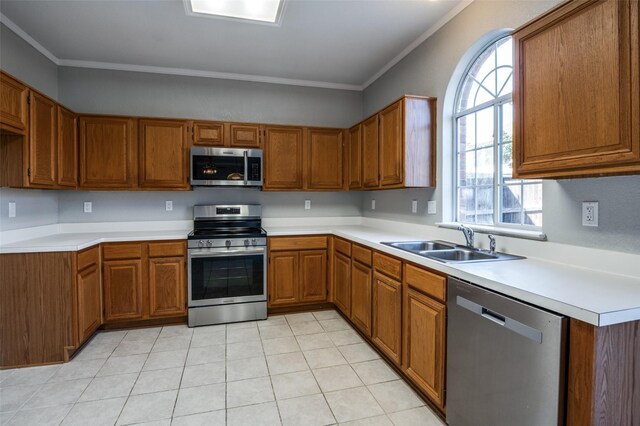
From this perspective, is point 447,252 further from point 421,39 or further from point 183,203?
point 183,203

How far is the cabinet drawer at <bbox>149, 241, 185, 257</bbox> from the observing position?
3.17m

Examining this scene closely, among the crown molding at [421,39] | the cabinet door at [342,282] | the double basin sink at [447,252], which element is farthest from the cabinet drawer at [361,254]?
the crown molding at [421,39]

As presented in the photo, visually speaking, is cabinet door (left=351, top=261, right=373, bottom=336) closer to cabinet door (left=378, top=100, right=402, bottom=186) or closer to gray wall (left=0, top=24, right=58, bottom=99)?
cabinet door (left=378, top=100, right=402, bottom=186)

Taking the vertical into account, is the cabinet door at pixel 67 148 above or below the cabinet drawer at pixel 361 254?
above

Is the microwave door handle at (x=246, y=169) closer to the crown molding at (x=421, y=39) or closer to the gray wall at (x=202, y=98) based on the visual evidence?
the gray wall at (x=202, y=98)

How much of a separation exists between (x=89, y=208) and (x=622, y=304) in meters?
4.25

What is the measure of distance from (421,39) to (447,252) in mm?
1957

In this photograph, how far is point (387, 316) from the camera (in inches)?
96.7

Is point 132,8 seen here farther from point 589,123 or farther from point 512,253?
point 512,253

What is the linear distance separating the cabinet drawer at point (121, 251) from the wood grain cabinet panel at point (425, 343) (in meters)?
2.48

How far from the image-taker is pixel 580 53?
1379 millimetres

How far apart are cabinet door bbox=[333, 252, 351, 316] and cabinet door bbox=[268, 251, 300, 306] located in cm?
41

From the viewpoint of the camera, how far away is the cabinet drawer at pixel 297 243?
3502 millimetres

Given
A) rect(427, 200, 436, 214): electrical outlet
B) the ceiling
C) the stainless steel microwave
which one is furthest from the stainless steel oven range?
the ceiling
